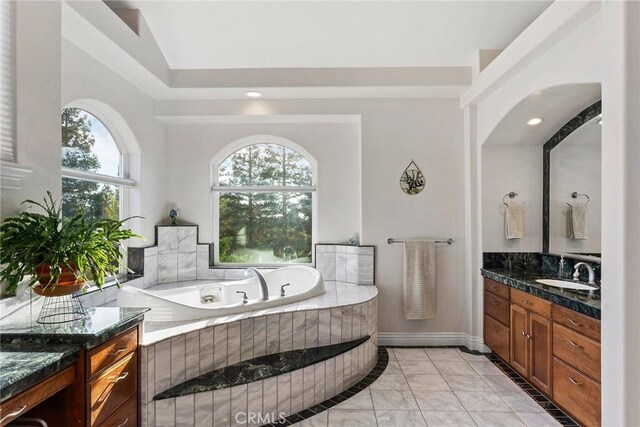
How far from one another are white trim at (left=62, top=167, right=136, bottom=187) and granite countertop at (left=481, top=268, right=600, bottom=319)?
364 centimetres

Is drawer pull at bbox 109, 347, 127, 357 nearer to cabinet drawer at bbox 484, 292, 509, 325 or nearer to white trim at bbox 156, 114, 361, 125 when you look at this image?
white trim at bbox 156, 114, 361, 125

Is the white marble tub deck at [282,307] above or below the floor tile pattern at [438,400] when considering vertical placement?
above

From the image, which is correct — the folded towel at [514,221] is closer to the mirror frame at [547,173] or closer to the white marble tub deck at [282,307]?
the mirror frame at [547,173]

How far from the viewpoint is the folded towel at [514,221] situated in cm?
322

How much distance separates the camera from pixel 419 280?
3.40m

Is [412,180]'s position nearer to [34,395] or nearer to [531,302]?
[531,302]

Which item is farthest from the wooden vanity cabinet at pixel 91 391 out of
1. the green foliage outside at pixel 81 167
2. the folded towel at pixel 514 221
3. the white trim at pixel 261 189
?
the folded towel at pixel 514 221

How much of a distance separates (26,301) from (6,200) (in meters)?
0.54

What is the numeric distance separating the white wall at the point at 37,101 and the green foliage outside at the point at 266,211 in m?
2.15

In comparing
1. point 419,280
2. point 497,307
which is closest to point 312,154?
point 419,280

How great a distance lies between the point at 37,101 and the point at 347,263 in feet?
9.53

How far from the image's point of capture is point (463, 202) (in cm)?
348

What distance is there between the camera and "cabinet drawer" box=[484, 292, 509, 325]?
2890mm

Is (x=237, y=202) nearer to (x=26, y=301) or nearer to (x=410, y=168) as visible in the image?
(x=410, y=168)
